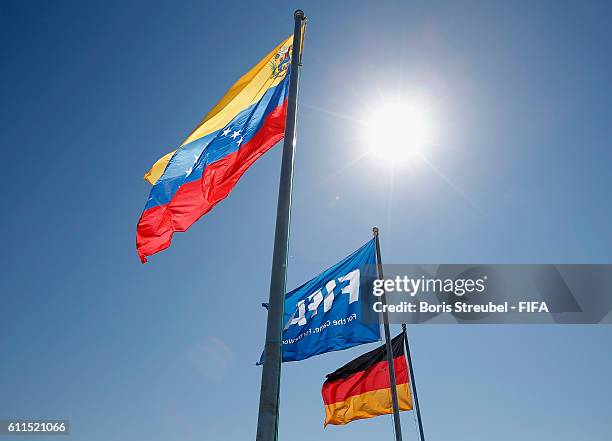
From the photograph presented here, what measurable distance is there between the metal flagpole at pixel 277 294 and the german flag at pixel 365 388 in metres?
12.3

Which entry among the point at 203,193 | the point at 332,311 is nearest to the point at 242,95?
the point at 203,193

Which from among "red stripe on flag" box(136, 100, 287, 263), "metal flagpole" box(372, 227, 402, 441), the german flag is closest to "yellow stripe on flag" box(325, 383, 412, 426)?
the german flag

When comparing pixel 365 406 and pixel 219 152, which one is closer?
pixel 219 152

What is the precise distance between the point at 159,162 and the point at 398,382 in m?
12.5

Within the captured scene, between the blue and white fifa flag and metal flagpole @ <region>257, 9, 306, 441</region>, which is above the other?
the blue and white fifa flag

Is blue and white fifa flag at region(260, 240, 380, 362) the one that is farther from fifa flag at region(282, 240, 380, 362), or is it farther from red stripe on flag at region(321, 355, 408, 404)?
red stripe on flag at region(321, 355, 408, 404)

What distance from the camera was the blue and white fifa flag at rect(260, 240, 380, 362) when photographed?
43.0ft

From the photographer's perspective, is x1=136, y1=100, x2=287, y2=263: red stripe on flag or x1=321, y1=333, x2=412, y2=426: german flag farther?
x1=321, y1=333, x2=412, y2=426: german flag

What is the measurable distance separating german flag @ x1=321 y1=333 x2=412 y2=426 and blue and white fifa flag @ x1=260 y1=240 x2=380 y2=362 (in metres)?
5.02

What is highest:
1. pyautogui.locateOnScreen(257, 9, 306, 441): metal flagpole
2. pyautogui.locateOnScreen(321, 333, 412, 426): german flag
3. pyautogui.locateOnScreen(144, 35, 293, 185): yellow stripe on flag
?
pyautogui.locateOnScreen(144, 35, 293, 185): yellow stripe on flag

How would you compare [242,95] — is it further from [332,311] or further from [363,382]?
[363,382]

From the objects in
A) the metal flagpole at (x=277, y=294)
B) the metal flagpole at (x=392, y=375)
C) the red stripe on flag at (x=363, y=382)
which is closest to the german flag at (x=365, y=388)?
the red stripe on flag at (x=363, y=382)

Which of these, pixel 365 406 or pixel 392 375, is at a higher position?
pixel 365 406

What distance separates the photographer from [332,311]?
13.6 m
